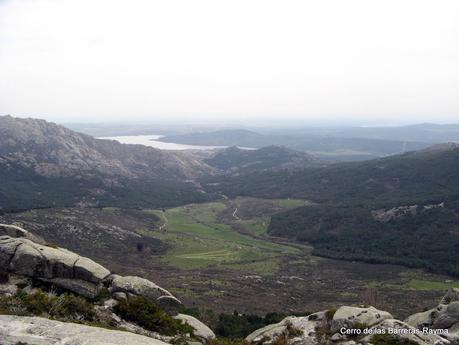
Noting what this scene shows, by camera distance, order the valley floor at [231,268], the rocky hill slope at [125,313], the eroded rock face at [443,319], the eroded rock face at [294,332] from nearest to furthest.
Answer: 1. the rocky hill slope at [125,313]
2. the eroded rock face at [294,332]
3. the eroded rock face at [443,319]
4. the valley floor at [231,268]

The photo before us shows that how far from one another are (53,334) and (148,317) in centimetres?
1025

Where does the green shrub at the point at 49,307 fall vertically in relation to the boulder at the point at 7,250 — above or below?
below

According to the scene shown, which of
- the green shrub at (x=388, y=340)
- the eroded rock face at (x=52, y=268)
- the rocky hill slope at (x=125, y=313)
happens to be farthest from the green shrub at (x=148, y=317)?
the green shrub at (x=388, y=340)

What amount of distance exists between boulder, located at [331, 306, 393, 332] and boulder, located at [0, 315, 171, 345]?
1595cm

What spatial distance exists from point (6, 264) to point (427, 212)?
186075mm

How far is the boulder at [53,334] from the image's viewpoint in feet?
75.0

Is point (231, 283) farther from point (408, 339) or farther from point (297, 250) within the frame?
point (408, 339)

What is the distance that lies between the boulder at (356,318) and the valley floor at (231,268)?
56.9 meters

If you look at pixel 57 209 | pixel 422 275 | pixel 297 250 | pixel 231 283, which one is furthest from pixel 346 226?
Result: pixel 57 209

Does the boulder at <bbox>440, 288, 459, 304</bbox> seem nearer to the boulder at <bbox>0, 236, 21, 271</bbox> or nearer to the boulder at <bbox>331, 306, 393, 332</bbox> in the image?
the boulder at <bbox>331, 306, 393, 332</bbox>

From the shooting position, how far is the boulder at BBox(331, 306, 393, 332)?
33312 mm

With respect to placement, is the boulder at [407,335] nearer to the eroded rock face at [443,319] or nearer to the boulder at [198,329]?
the eroded rock face at [443,319]

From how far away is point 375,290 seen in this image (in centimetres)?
12256

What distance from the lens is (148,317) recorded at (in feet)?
110
